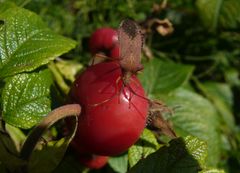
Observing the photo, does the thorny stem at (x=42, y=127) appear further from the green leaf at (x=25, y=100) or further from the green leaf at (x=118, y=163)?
the green leaf at (x=118, y=163)

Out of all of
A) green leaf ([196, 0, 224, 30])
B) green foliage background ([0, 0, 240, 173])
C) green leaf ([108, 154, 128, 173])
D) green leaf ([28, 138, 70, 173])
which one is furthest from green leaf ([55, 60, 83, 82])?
green leaf ([196, 0, 224, 30])

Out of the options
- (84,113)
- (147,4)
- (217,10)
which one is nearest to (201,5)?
(217,10)

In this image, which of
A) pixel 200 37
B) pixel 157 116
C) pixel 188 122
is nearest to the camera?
pixel 157 116

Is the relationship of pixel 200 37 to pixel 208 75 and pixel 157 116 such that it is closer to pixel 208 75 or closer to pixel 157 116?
pixel 208 75

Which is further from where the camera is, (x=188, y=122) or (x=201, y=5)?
(x=201, y=5)

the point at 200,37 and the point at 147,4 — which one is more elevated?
the point at 147,4

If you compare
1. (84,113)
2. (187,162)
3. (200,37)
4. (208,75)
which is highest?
(84,113)

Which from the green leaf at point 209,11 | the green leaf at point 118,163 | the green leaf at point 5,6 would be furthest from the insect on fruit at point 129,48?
the green leaf at point 209,11
